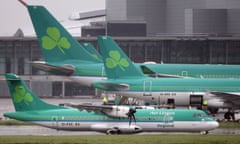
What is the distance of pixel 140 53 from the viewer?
12131 centimetres

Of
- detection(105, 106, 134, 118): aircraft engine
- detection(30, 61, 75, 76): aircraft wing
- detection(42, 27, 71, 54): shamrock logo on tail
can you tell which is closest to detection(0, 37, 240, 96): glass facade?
detection(30, 61, 75, 76): aircraft wing

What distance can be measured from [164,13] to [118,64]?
9175 cm

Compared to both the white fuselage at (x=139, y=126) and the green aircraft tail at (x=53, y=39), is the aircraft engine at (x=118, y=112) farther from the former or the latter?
the green aircraft tail at (x=53, y=39)

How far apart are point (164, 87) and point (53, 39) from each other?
36.0ft

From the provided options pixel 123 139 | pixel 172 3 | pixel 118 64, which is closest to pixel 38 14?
pixel 118 64

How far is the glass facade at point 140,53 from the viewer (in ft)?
389

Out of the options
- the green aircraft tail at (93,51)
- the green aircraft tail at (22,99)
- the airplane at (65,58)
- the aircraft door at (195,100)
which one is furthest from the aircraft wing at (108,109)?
the green aircraft tail at (93,51)

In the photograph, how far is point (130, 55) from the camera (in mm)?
119625

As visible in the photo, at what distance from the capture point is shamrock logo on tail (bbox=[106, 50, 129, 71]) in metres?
66.0

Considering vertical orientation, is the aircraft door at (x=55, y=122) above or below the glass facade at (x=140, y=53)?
below

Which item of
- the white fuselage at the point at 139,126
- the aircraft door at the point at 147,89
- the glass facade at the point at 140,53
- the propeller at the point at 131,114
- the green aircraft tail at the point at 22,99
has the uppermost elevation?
the glass facade at the point at 140,53

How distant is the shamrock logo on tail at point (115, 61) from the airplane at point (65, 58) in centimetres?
472

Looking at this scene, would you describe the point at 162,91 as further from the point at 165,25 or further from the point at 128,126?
the point at 165,25

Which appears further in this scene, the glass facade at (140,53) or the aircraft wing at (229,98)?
the glass facade at (140,53)
